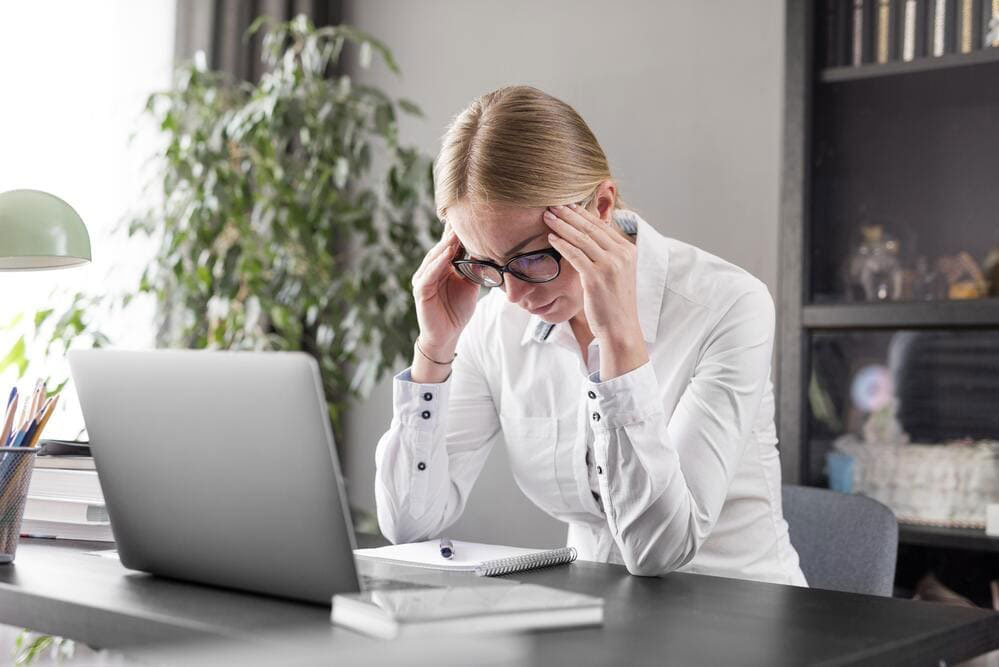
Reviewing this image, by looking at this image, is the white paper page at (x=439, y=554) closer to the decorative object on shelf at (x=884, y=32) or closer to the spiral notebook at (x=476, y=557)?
the spiral notebook at (x=476, y=557)

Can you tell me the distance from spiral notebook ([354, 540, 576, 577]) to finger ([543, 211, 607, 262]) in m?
0.36

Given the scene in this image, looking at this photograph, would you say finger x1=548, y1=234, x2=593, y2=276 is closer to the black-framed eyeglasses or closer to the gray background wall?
the black-framed eyeglasses

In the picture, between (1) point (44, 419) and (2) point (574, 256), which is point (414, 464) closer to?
(2) point (574, 256)

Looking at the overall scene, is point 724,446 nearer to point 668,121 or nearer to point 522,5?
point 668,121

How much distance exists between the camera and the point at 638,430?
4.02ft

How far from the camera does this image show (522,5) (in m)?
3.17

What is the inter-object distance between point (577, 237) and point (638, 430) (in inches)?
10.5

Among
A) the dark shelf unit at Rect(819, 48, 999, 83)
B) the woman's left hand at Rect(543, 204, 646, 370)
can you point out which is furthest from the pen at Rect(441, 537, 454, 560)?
the dark shelf unit at Rect(819, 48, 999, 83)

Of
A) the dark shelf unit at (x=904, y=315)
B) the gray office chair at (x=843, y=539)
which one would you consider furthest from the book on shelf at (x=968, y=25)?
the gray office chair at (x=843, y=539)

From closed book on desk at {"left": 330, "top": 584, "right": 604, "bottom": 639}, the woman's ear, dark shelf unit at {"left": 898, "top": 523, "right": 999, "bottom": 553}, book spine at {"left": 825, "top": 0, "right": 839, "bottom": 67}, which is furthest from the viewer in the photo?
book spine at {"left": 825, "top": 0, "right": 839, "bottom": 67}

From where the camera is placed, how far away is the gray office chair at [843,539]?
4.92 feet

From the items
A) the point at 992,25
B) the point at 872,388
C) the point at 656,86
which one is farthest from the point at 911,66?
the point at 656,86

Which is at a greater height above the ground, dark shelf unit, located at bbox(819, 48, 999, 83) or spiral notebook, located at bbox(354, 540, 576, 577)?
dark shelf unit, located at bbox(819, 48, 999, 83)

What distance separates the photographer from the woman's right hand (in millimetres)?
1530
